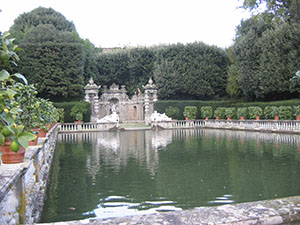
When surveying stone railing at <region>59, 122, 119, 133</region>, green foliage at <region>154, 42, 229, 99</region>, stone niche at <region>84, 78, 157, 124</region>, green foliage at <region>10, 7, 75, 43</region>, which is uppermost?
green foliage at <region>10, 7, 75, 43</region>

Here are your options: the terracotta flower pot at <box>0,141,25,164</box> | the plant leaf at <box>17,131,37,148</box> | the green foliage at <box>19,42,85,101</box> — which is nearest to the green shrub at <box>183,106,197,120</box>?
the green foliage at <box>19,42,85,101</box>

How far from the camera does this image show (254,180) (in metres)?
6.89

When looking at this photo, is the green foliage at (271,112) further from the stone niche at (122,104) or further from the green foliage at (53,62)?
the green foliage at (53,62)

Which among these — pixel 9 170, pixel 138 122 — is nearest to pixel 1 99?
pixel 9 170

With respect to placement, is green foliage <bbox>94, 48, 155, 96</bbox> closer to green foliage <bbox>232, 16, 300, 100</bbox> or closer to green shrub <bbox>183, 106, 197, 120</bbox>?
green shrub <bbox>183, 106, 197, 120</bbox>

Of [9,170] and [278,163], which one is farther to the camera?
[278,163]

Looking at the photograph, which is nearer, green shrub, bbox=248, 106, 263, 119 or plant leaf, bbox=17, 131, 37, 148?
plant leaf, bbox=17, 131, 37, 148

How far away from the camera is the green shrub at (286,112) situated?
20062mm

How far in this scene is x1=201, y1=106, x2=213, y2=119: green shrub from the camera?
1136 inches

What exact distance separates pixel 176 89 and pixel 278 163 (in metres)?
23.4

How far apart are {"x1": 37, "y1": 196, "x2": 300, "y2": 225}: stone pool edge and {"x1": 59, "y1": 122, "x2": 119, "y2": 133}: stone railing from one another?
77.4 feet

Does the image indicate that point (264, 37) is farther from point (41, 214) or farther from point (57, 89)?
point (41, 214)

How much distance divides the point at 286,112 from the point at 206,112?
30.7 ft

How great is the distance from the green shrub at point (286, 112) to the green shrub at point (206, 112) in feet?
28.9
